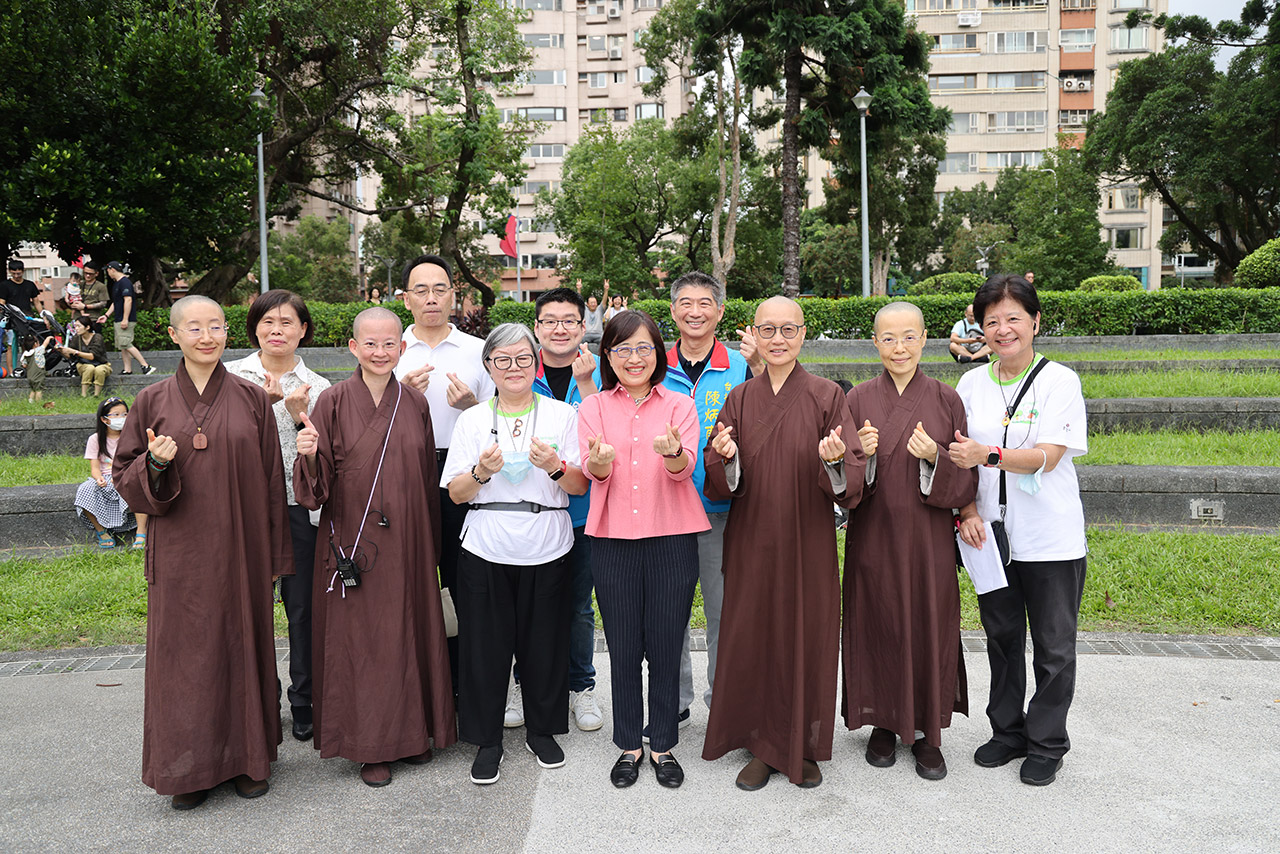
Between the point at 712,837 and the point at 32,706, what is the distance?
11.7 feet

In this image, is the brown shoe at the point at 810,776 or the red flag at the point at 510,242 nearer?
the brown shoe at the point at 810,776

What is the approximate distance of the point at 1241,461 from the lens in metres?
7.56

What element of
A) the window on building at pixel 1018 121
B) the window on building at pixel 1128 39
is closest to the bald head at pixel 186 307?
the window on building at pixel 1018 121

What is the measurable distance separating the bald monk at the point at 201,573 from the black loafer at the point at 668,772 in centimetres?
157

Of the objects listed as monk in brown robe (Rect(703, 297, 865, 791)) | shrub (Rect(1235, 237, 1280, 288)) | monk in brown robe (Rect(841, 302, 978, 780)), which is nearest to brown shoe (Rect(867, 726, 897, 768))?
monk in brown robe (Rect(841, 302, 978, 780))

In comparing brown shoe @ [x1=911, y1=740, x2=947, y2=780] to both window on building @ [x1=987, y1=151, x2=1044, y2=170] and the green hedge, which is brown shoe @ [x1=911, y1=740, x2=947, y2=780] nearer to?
the green hedge

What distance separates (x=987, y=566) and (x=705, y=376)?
4.77 ft

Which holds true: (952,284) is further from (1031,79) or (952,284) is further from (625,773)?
(1031,79)

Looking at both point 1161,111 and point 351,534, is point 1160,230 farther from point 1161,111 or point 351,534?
point 351,534

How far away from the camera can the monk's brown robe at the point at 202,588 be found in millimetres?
3408

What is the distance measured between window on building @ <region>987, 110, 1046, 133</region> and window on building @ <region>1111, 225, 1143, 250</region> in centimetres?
729

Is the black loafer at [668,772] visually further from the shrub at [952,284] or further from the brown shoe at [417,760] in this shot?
the shrub at [952,284]

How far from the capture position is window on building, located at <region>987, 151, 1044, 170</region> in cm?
4781

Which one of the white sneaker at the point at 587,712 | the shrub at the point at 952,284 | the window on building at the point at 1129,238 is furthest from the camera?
the window on building at the point at 1129,238
